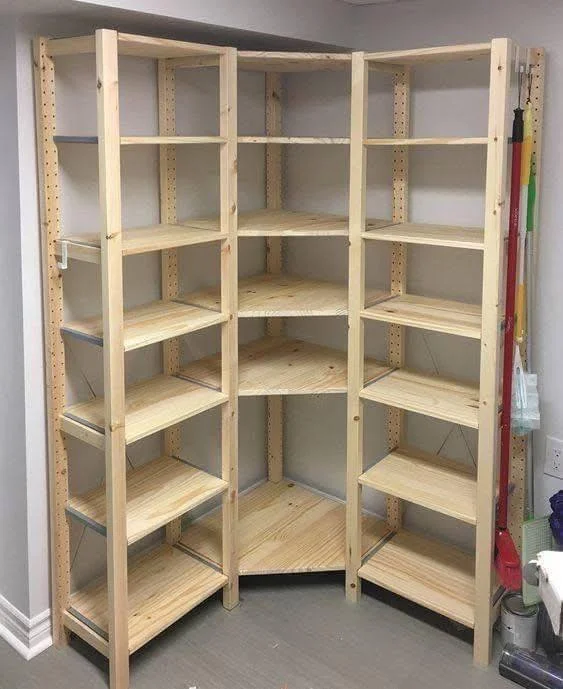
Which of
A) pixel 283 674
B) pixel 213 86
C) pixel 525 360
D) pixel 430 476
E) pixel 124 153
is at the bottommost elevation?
pixel 283 674

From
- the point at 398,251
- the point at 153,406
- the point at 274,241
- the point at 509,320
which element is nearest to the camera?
the point at 509,320

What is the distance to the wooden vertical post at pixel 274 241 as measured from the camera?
3.12 m

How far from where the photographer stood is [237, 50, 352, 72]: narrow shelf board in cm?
249

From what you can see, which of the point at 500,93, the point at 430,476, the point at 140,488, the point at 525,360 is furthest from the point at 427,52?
the point at 140,488

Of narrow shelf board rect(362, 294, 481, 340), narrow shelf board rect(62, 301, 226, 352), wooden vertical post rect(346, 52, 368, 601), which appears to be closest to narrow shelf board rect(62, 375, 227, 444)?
narrow shelf board rect(62, 301, 226, 352)

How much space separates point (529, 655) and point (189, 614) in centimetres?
122

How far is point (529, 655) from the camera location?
2480mm

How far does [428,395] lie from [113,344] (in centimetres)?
114

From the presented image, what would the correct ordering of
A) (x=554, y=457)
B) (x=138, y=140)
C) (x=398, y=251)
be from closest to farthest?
(x=138, y=140) → (x=554, y=457) → (x=398, y=251)

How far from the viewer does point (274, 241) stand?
327cm

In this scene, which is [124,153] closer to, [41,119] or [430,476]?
[41,119]

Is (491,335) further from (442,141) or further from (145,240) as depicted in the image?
(145,240)

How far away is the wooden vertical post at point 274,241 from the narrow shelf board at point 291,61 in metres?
0.14

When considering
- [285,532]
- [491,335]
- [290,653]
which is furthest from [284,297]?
[290,653]
